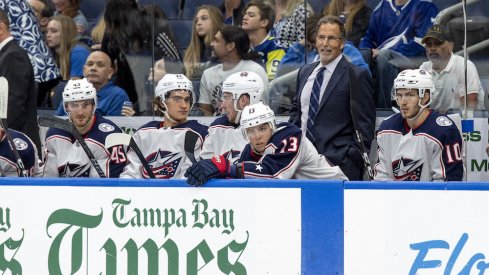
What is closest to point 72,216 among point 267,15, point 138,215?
point 138,215

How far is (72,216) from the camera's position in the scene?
19.5ft

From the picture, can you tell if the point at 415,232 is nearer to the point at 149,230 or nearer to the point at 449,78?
the point at 149,230

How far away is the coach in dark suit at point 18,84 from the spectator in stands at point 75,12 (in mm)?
851

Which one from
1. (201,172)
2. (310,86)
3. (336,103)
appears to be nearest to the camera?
(201,172)

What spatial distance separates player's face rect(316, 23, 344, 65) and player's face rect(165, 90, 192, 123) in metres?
0.81

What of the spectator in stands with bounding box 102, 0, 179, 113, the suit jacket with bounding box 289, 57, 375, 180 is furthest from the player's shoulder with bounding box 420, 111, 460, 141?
the spectator in stands with bounding box 102, 0, 179, 113

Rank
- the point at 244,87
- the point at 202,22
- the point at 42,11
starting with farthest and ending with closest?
the point at 42,11
the point at 202,22
the point at 244,87

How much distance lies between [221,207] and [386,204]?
746 mm

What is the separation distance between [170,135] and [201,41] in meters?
1.26

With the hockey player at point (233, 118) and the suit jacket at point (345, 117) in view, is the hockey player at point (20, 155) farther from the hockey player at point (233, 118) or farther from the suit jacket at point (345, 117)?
the suit jacket at point (345, 117)

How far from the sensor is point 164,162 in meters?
6.88

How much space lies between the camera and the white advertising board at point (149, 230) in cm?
575

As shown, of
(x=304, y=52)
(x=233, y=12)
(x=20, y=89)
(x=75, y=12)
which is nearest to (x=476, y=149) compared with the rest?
(x=304, y=52)

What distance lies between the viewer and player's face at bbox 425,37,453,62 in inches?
294
